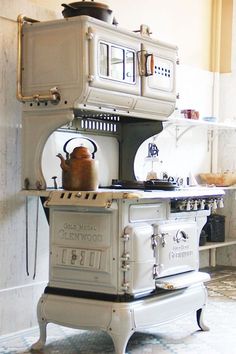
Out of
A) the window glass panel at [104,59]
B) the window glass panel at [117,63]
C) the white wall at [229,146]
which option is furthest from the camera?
the white wall at [229,146]

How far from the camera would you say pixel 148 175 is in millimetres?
4777

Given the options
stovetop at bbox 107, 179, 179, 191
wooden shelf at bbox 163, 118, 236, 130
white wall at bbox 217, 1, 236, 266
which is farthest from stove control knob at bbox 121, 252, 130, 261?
white wall at bbox 217, 1, 236, 266

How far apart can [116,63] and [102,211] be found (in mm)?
914

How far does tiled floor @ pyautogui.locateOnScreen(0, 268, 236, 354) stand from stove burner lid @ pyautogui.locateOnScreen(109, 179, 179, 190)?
3.06ft

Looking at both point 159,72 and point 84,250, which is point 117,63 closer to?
point 159,72

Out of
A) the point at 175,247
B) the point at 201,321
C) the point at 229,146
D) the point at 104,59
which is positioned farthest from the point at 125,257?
the point at 229,146

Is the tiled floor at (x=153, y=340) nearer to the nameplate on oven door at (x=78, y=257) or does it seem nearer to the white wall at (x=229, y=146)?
the nameplate on oven door at (x=78, y=257)

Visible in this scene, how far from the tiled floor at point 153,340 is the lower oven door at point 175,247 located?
0.43m

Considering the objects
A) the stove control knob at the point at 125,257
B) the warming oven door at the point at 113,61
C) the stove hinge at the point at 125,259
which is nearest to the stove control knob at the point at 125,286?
the stove hinge at the point at 125,259

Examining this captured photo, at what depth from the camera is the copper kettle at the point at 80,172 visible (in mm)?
3346

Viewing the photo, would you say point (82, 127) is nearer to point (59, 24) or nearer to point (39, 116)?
point (39, 116)

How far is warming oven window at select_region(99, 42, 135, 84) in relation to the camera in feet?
11.1

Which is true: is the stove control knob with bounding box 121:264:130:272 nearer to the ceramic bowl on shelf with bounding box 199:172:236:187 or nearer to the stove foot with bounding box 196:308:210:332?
the stove foot with bounding box 196:308:210:332

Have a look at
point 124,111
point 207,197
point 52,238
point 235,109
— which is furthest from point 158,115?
point 235,109
